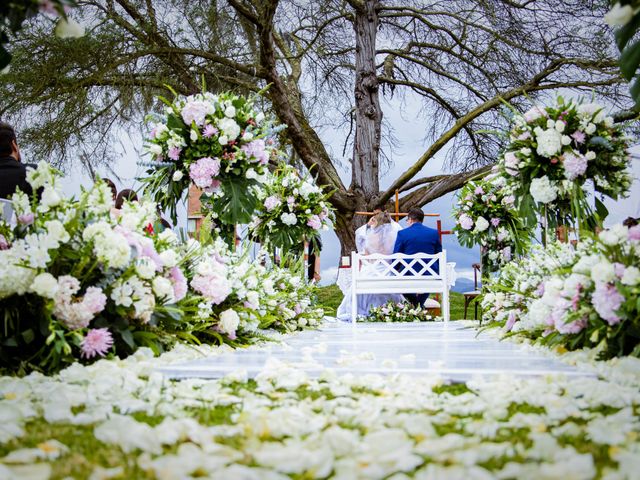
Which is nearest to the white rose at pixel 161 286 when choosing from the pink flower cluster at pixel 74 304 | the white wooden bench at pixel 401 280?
the pink flower cluster at pixel 74 304

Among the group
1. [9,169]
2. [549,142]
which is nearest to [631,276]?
[549,142]

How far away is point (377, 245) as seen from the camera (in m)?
9.58

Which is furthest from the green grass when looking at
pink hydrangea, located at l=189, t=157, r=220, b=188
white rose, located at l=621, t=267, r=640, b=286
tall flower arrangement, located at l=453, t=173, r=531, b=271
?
white rose, located at l=621, t=267, r=640, b=286

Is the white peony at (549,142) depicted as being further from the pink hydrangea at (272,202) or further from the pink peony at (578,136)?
the pink hydrangea at (272,202)

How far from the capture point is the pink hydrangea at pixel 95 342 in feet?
9.57

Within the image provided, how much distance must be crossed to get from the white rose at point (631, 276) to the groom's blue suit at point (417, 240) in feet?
21.3

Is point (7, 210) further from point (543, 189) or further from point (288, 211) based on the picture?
point (288, 211)

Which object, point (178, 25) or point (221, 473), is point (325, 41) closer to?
point (178, 25)

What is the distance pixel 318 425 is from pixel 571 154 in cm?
321

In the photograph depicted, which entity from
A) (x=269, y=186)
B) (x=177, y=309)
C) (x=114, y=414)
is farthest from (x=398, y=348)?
(x=269, y=186)

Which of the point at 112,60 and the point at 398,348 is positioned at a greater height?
the point at 112,60

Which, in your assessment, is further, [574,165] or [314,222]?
[314,222]

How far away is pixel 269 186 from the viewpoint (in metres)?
7.66

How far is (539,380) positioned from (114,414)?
151cm
